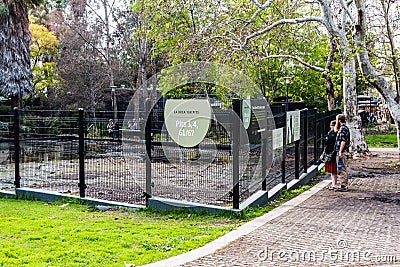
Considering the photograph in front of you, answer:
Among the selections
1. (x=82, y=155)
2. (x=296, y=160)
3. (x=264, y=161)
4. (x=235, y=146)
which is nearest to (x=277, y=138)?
(x=264, y=161)

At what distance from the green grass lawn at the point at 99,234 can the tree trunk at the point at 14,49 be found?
2245cm

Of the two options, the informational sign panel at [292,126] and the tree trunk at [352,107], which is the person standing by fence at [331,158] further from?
the tree trunk at [352,107]

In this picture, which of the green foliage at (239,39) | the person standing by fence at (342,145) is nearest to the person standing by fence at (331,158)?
the person standing by fence at (342,145)

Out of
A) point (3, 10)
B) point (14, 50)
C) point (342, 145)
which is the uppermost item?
point (3, 10)

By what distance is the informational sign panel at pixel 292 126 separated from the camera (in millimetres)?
11945

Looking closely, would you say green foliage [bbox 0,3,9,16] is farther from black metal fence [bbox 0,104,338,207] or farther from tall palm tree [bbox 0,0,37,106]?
black metal fence [bbox 0,104,338,207]

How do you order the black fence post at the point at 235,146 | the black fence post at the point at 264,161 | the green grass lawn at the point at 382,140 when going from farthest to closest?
the green grass lawn at the point at 382,140 → the black fence post at the point at 264,161 → the black fence post at the point at 235,146

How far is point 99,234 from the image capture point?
741cm

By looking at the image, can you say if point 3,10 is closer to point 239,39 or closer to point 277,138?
point 239,39

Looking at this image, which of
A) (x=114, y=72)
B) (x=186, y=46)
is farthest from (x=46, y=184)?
(x=114, y=72)

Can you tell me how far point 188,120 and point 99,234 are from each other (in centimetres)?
274

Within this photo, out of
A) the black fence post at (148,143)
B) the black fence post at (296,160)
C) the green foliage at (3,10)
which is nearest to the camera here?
the black fence post at (148,143)

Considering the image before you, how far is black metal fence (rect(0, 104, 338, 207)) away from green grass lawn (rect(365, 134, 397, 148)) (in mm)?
13132

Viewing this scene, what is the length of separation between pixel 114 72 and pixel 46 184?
30.5 metres
